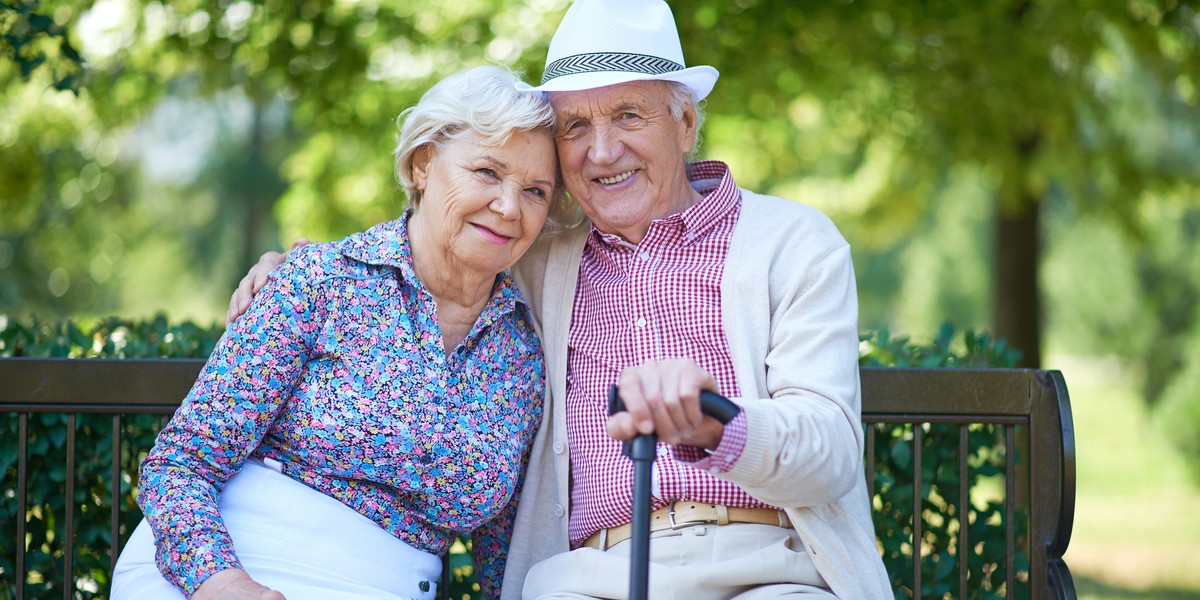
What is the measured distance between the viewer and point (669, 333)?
283cm

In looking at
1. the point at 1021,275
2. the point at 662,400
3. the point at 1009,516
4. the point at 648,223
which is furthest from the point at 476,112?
the point at 1021,275

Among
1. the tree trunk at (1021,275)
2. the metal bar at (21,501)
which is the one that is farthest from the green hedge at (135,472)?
the tree trunk at (1021,275)

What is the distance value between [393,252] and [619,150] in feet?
2.01

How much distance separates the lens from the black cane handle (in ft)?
6.43

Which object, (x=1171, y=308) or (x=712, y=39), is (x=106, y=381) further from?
(x=1171, y=308)

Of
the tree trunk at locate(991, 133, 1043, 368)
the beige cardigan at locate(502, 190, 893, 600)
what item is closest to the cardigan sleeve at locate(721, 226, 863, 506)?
the beige cardigan at locate(502, 190, 893, 600)

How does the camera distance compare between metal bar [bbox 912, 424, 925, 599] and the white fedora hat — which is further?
metal bar [bbox 912, 424, 925, 599]

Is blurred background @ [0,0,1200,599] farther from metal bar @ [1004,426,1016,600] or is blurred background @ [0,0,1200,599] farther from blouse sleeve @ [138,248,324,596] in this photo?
blouse sleeve @ [138,248,324,596]

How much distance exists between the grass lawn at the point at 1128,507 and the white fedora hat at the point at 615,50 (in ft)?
18.5

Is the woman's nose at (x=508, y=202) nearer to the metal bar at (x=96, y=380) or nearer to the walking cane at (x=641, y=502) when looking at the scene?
the walking cane at (x=641, y=502)

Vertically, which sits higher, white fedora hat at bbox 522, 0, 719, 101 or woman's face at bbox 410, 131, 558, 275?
white fedora hat at bbox 522, 0, 719, 101

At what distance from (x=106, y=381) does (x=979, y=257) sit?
2181 centimetres

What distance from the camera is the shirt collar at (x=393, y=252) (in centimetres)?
269

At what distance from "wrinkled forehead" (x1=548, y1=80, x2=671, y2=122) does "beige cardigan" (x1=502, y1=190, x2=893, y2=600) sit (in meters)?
0.36
